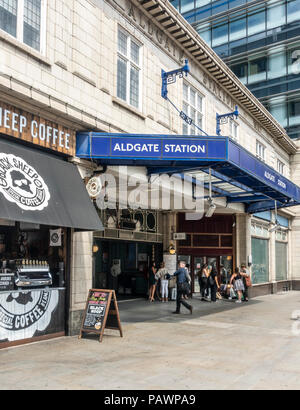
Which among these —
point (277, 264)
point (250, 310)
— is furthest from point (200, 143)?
point (277, 264)

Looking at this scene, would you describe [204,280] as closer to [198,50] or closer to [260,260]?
[260,260]

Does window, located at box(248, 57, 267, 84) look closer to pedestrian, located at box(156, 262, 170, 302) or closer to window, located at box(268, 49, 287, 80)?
window, located at box(268, 49, 287, 80)

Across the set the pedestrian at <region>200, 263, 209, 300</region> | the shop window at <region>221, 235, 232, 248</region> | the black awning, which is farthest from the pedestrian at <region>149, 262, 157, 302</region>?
the black awning

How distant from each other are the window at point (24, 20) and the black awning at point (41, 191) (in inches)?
87.7

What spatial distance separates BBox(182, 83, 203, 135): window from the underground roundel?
7816 mm

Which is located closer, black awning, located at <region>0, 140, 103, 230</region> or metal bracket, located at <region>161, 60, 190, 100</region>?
black awning, located at <region>0, 140, 103, 230</region>

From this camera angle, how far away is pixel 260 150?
24688 mm

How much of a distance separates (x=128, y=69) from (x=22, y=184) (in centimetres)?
553

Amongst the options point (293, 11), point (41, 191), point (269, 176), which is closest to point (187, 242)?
point (269, 176)

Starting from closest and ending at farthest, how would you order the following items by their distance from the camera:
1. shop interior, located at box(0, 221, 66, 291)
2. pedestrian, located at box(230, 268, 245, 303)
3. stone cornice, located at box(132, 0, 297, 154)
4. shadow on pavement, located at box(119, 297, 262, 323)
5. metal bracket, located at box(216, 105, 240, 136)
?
shop interior, located at box(0, 221, 66, 291), stone cornice, located at box(132, 0, 297, 154), shadow on pavement, located at box(119, 297, 262, 323), metal bracket, located at box(216, 105, 240, 136), pedestrian, located at box(230, 268, 245, 303)

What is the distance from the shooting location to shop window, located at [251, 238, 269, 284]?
23098mm

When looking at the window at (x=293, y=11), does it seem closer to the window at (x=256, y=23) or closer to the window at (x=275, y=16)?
the window at (x=275, y=16)

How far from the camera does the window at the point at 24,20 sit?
8.98 m
